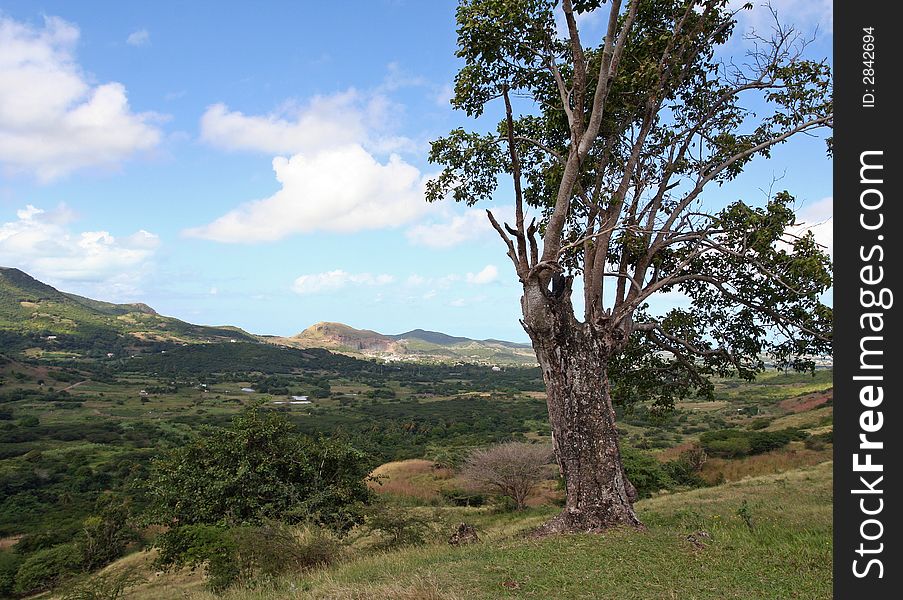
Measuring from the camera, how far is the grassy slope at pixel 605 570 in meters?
6.37

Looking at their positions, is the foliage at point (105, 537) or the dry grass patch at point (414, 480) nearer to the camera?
the foliage at point (105, 537)

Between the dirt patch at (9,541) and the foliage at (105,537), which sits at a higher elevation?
the foliage at (105,537)

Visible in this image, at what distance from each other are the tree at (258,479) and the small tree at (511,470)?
1522cm

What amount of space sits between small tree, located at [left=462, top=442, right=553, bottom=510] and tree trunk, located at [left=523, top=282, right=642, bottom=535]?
27743 millimetres

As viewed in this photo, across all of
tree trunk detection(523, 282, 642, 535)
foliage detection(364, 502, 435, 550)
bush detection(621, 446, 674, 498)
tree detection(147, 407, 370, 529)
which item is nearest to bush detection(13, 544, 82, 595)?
tree detection(147, 407, 370, 529)

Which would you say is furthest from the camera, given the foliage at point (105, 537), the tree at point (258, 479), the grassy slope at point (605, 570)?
the foliage at point (105, 537)

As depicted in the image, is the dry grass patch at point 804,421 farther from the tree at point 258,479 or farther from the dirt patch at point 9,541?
the dirt patch at point 9,541

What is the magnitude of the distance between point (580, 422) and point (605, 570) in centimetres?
310

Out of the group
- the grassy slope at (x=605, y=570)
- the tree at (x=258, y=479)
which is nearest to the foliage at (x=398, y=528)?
the grassy slope at (x=605, y=570)

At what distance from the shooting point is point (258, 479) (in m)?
21.4

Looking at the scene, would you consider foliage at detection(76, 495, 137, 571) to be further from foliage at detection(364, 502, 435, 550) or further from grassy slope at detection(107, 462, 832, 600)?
grassy slope at detection(107, 462, 832, 600)

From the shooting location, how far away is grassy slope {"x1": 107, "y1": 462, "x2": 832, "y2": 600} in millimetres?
6371
